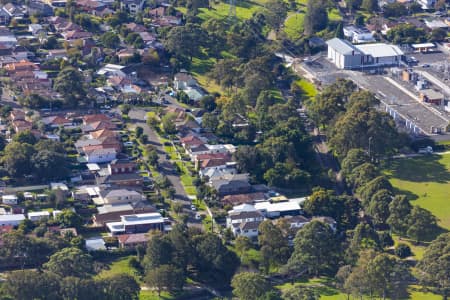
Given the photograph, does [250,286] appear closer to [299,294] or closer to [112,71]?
[299,294]

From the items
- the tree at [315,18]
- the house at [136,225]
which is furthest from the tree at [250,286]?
the tree at [315,18]

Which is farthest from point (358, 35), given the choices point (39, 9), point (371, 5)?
point (39, 9)

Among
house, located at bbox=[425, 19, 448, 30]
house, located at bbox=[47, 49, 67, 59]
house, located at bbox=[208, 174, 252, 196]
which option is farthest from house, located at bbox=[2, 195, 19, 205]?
house, located at bbox=[425, 19, 448, 30]

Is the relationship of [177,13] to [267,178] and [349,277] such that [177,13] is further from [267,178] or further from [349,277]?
[349,277]

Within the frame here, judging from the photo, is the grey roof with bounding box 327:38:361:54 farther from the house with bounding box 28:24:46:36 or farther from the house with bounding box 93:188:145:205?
the house with bounding box 93:188:145:205

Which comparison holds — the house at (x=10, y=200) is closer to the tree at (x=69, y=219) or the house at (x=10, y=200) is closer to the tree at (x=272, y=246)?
the tree at (x=69, y=219)

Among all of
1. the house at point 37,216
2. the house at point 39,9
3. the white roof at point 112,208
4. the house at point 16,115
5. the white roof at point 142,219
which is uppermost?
the house at point 39,9

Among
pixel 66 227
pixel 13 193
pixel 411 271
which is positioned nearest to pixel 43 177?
pixel 13 193
